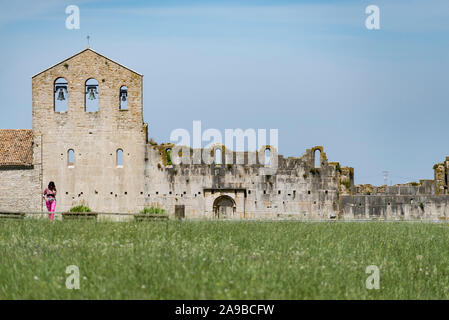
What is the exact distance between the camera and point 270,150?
3994cm

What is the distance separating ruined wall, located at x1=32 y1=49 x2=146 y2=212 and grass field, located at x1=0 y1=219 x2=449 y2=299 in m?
19.6

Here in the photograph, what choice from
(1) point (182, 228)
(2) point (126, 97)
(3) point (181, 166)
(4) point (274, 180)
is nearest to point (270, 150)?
(4) point (274, 180)

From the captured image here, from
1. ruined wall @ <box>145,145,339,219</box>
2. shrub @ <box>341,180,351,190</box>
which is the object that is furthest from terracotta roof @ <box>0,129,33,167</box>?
A: shrub @ <box>341,180,351,190</box>

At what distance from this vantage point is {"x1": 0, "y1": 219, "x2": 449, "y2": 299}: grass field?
35.8 feet

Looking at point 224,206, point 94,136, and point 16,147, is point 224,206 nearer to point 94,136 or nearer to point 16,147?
point 94,136

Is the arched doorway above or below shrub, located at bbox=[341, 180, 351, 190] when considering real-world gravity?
below

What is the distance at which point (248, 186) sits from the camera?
39938 millimetres

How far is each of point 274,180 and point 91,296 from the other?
2991 cm

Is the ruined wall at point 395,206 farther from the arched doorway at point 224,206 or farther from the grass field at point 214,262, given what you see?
the grass field at point 214,262

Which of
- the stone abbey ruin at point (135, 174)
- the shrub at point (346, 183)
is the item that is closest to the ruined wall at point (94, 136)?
the stone abbey ruin at point (135, 174)

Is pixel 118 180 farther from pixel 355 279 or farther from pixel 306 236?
pixel 355 279

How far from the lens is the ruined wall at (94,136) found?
40.0m

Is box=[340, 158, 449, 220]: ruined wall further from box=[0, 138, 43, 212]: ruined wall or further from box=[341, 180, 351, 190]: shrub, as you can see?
box=[0, 138, 43, 212]: ruined wall

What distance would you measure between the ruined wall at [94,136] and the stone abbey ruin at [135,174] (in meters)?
0.06
